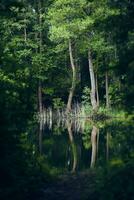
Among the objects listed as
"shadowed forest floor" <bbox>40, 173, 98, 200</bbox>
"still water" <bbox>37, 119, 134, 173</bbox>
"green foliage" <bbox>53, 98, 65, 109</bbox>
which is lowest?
"shadowed forest floor" <bbox>40, 173, 98, 200</bbox>

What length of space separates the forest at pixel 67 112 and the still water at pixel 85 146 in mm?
21

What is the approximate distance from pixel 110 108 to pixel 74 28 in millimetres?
8533

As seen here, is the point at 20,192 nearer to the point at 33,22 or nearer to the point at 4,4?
the point at 4,4

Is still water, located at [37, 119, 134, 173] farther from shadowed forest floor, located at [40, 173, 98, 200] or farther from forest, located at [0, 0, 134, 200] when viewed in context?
shadowed forest floor, located at [40, 173, 98, 200]

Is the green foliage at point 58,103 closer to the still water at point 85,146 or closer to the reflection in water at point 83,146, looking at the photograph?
the still water at point 85,146

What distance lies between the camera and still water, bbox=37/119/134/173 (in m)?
11.4

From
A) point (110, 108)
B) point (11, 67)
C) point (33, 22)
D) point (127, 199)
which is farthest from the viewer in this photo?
point (33, 22)

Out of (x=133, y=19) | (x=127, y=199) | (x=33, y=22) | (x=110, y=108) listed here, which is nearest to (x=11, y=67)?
(x=133, y=19)

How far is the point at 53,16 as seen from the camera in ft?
177

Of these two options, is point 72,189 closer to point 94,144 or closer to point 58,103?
point 94,144

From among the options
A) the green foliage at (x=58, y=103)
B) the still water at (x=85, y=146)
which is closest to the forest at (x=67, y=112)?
the still water at (x=85, y=146)

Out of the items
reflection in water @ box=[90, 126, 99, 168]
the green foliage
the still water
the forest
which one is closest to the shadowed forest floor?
the forest

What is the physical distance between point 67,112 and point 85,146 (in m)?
25.5

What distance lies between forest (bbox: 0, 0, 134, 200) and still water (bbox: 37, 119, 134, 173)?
2 cm
